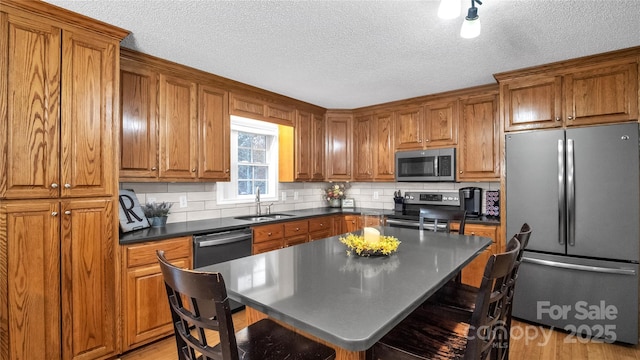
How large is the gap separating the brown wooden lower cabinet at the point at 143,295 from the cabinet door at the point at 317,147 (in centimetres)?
221

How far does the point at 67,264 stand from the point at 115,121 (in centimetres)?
97

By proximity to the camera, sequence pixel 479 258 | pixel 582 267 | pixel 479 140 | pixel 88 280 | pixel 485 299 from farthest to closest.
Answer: pixel 479 140
pixel 479 258
pixel 582 267
pixel 88 280
pixel 485 299

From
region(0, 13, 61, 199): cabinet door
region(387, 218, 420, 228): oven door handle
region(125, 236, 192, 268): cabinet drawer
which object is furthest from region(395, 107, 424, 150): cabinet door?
region(0, 13, 61, 199): cabinet door

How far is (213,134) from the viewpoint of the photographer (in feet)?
10.2

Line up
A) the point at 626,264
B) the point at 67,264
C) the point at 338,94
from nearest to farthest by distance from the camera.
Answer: the point at 67,264 → the point at 626,264 → the point at 338,94

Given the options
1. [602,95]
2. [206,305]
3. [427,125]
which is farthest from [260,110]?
[602,95]

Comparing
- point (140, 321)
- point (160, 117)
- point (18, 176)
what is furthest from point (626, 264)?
point (18, 176)

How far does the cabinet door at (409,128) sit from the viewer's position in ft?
12.9

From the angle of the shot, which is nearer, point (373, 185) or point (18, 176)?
point (18, 176)

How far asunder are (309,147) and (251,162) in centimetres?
81

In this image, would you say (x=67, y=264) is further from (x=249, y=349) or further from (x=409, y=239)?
(x=409, y=239)

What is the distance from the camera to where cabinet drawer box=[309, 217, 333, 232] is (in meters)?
3.80

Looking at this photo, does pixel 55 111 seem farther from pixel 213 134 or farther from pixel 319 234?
pixel 319 234

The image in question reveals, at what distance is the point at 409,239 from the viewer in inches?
84.9
